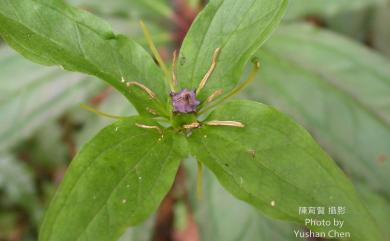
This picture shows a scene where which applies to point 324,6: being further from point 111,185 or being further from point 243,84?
point 111,185

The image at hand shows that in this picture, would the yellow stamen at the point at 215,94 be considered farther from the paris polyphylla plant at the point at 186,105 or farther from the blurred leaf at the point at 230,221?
the blurred leaf at the point at 230,221

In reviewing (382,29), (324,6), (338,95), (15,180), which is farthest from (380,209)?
(15,180)

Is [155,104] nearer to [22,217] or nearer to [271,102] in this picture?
[271,102]

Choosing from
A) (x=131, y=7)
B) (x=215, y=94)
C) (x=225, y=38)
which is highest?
(x=131, y=7)

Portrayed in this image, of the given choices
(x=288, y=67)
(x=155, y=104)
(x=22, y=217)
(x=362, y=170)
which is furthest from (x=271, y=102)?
(x=22, y=217)

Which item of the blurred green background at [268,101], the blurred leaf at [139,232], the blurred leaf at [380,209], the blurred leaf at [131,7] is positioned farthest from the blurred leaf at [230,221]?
the blurred leaf at [131,7]
